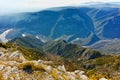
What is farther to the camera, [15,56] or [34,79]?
[15,56]

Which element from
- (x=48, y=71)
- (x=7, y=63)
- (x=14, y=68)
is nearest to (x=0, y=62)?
(x=7, y=63)

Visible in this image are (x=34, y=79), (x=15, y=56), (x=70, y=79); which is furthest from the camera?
(x=15, y=56)

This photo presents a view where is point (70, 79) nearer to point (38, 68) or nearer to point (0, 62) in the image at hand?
point (38, 68)

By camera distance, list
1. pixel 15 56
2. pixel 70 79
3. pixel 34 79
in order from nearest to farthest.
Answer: pixel 34 79 < pixel 70 79 < pixel 15 56

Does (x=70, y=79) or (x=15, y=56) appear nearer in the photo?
(x=70, y=79)

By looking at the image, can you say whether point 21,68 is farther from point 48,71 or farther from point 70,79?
point 70,79

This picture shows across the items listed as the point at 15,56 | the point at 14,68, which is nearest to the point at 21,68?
the point at 14,68

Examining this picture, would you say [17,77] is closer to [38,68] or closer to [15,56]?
[38,68]

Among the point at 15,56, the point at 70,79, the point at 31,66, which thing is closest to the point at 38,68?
the point at 31,66
